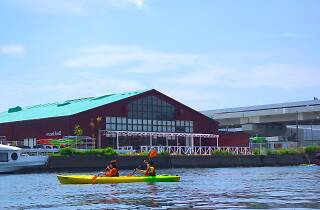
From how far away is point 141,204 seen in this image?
92.6ft

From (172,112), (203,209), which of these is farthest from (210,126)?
(203,209)

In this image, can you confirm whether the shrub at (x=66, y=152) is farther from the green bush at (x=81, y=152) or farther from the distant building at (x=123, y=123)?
the distant building at (x=123, y=123)

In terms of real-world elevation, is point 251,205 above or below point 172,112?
below

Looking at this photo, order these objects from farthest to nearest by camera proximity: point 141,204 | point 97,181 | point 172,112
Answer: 1. point 172,112
2. point 97,181
3. point 141,204

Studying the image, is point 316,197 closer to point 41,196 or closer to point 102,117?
point 41,196

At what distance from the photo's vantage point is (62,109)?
91812 mm

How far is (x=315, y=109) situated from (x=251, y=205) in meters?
91.9

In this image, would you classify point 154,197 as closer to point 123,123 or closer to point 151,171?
point 151,171

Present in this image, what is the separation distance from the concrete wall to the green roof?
14.2 meters

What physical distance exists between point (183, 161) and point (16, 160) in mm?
23891

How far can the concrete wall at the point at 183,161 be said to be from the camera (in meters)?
68.4

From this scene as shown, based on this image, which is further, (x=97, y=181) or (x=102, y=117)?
(x=102, y=117)

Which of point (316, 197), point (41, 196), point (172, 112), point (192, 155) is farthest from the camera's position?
point (172, 112)

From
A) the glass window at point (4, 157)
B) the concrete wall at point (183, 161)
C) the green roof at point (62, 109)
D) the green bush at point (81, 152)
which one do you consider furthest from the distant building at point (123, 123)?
the glass window at point (4, 157)
